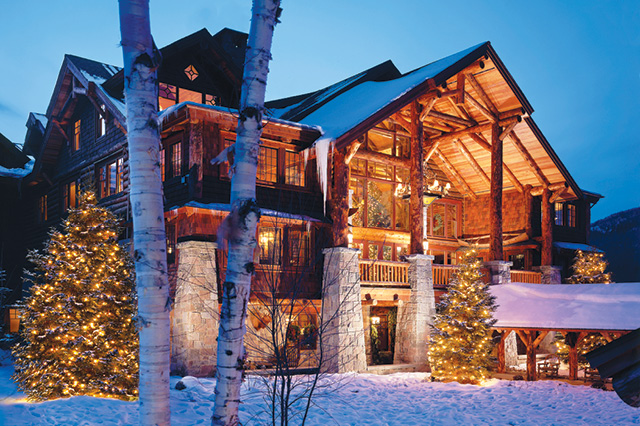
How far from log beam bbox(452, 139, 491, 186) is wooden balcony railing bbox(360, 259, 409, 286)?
7.73 metres

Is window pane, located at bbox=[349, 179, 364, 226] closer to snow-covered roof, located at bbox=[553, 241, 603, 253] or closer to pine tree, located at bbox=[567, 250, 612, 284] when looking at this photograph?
pine tree, located at bbox=[567, 250, 612, 284]

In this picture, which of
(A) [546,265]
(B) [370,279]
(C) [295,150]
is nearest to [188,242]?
(C) [295,150]

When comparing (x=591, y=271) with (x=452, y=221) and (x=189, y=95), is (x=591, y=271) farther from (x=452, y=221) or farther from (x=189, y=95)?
(x=189, y=95)

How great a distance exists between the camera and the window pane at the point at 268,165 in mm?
18453

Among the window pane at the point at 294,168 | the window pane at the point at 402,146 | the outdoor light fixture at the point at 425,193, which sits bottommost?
the outdoor light fixture at the point at 425,193

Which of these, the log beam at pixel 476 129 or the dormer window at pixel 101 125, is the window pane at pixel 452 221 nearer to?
the log beam at pixel 476 129

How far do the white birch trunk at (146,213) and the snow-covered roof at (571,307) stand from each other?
13684 mm

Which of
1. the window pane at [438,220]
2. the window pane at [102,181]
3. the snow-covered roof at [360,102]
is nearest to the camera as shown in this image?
the snow-covered roof at [360,102]

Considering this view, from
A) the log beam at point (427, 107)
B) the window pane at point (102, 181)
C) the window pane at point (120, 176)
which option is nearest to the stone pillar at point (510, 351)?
the log beam at point (427, 107)

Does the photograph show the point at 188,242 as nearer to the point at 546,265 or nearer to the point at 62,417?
the point at 62,417

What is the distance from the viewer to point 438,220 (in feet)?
88.0

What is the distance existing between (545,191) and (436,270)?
7.39 meters

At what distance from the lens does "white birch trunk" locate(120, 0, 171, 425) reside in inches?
216

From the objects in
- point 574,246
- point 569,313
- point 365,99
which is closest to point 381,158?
point 365,99
